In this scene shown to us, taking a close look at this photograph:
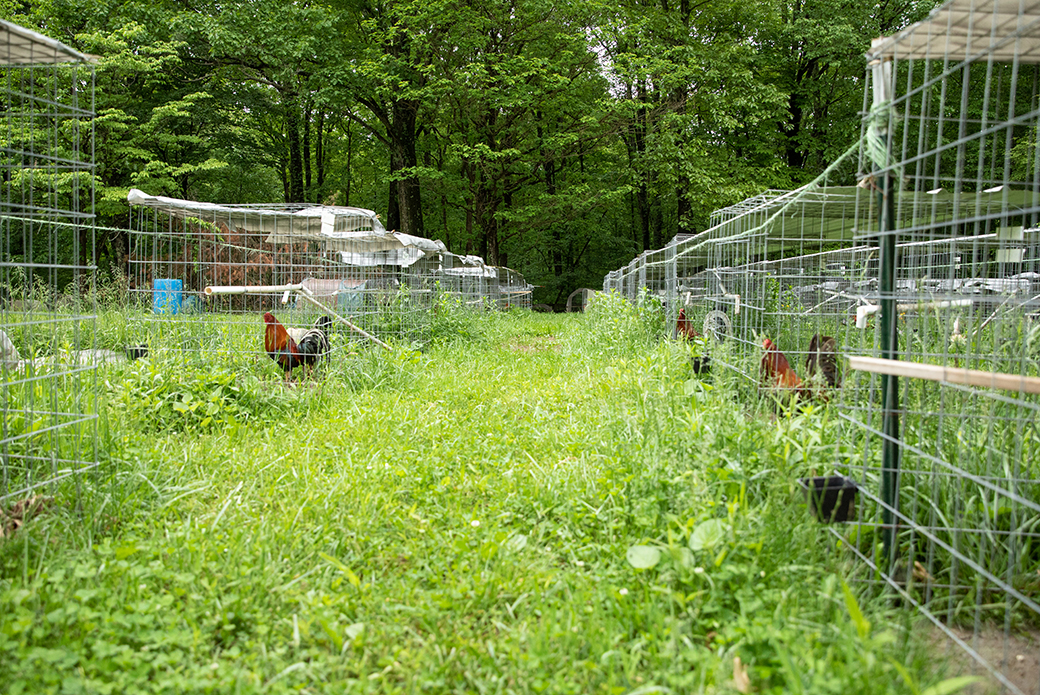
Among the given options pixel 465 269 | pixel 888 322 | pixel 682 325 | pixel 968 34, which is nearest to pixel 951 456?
pixel 888 322

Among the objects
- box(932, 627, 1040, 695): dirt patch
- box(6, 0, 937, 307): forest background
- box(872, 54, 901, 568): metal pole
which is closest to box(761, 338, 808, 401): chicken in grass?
box(872, 54, 901, 568): metal pole

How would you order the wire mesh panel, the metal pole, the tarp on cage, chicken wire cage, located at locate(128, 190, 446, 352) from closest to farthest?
the wire mesh panel, the metal pole, chicken wire cage, located at locate(128, 190, 446, 352), the tarp on cage

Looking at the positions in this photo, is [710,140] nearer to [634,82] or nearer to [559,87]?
[634,82]

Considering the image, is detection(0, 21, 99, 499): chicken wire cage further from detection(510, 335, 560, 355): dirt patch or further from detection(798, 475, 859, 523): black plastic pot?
detection(510, 335, 560, 355): dirt patch

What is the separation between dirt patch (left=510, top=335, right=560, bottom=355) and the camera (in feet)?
32.8

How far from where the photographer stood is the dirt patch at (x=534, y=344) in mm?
10000

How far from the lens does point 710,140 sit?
74.5 feet

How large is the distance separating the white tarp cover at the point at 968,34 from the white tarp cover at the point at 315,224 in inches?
217

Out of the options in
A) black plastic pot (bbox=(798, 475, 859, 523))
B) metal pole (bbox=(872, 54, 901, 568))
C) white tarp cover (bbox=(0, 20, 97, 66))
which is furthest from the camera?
white tarp cover (bbox=(0, 20, 97, 66))

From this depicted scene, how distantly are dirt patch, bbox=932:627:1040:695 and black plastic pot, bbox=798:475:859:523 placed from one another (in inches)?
18.9

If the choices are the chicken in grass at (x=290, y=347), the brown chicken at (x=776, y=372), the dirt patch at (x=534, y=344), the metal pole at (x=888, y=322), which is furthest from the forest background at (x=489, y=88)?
the metal pole at (x=888, y=322)

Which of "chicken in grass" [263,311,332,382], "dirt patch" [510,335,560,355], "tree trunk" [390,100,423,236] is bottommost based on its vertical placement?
"dirt patch" [510,335,560,355]

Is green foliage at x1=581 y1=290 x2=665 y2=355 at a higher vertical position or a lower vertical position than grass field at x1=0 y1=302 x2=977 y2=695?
higher

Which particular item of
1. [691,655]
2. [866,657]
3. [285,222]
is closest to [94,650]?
[691,655]
